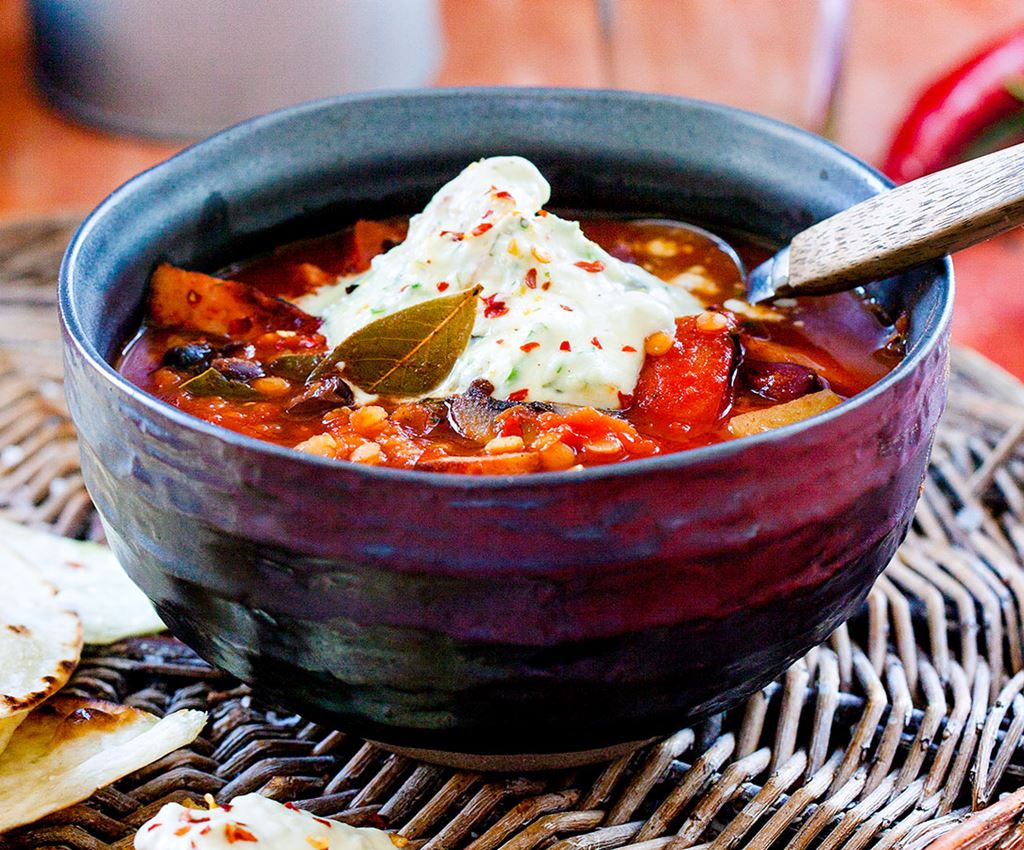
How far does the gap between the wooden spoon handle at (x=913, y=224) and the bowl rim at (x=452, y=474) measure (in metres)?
0.05

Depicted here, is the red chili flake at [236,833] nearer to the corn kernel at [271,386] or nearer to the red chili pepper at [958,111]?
the corn kernel at [271,386]

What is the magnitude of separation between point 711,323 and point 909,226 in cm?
27

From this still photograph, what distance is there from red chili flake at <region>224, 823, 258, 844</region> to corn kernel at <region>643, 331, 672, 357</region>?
0.73 meters

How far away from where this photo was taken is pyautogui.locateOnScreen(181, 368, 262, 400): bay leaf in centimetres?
167

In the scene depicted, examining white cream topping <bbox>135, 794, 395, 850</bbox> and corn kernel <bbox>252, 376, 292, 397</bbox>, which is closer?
white cream topping <bbox>135, 794, 395, 850</bbox>

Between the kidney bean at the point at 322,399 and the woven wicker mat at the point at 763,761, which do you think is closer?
the woven wicker mat at the point at 763,761

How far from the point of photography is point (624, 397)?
5.33ft

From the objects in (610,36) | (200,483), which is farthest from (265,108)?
(200,483)

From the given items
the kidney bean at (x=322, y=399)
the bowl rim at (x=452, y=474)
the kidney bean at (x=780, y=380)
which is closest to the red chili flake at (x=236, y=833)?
the bowl rim at (x=452, y=474)

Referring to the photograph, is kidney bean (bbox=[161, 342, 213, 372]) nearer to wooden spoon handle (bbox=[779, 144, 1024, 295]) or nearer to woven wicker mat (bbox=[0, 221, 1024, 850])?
woven wicker mat (bbox=[0, 221, 1024, 850])

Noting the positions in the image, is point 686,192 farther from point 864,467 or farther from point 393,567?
point 393,567

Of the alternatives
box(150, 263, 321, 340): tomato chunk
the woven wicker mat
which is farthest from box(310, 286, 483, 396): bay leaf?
the woven wicker mat

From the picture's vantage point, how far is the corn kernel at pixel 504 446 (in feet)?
4.75

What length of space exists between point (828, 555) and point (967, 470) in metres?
0.88
